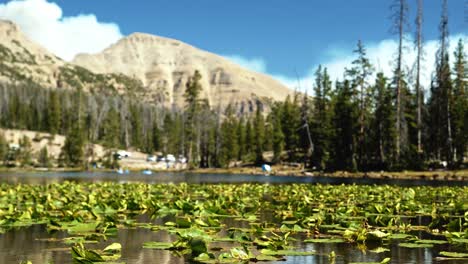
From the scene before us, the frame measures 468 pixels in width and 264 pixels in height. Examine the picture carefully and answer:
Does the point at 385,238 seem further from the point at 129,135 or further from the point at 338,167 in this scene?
the point at 129,135

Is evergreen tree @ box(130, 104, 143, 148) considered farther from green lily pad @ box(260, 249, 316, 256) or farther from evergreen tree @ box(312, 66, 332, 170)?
green lily pad @ box(260, 249, 316, 256)

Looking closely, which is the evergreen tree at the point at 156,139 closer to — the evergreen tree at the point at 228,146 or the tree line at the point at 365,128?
the tree line at the point at 365,128

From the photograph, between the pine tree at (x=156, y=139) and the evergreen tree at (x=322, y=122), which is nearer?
the evergreen tree at (x=322, y=122)

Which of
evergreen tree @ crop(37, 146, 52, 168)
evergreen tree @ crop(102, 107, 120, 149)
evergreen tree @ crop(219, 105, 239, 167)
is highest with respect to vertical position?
evergreen tree @ crop(102, 107, 120, 149)

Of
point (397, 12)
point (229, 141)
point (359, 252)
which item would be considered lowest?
point (359, 252)

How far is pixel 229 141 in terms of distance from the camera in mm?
105375

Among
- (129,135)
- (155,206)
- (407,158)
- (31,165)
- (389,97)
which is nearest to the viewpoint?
(155,206)

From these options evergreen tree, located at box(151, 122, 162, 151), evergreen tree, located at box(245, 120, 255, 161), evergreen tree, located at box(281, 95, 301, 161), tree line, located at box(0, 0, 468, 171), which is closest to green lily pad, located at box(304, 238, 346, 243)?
tree line, located at box(0, 0, 468, 171)

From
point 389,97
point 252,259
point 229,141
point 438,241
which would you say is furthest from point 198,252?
point 229,141

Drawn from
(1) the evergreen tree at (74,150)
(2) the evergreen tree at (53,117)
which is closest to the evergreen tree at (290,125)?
(1) the evergreen tree at (74,150)

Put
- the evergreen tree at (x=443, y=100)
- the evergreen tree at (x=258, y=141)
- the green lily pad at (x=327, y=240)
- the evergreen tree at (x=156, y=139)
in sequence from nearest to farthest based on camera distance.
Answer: the green lily pad at (x=327, y=240) < the evergreen tree at (x=443, y=100) < the evergreen tree at (x=258, y=141) < the evergreen tree at (x=156, y=139)

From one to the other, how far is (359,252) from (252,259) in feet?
6.51

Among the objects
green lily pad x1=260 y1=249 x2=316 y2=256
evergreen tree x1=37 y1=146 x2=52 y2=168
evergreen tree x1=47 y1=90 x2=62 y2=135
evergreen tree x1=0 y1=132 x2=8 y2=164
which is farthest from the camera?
evergreen tree x1=47 y1=90 x2=62 y2=135

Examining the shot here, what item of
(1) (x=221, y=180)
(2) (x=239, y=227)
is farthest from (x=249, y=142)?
(2) (x=239, y=227)
